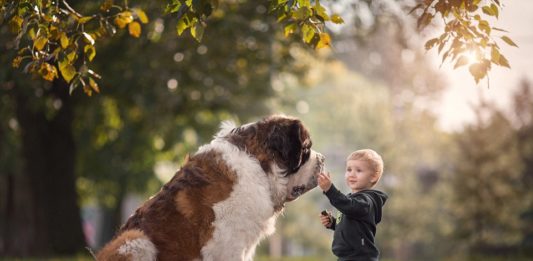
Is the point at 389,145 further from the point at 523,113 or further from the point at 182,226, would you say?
the point at 182,226

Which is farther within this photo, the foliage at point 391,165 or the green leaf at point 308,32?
the foliage at point 391,165

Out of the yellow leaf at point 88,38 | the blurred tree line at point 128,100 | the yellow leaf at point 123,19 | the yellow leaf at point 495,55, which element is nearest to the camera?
the yellow leaf at point 495,55

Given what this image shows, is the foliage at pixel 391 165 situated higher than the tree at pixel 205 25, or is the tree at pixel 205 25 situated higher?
the foliage at pixel 391 165

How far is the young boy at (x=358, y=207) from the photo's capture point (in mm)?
5664

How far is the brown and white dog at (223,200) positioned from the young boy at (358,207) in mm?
377

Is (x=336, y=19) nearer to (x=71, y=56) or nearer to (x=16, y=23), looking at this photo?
(x=71, y=56)

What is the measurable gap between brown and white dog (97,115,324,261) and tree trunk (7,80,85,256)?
12077 mm

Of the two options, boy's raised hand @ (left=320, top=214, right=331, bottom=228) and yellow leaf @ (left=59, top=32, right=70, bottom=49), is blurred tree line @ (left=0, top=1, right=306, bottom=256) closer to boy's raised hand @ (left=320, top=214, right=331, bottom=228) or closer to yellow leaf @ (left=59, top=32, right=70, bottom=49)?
yellow leaf @ (left=59, top=32, right=70, bottom=49)

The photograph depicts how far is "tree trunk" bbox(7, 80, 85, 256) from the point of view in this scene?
17.1 meters

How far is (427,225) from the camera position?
104 feet

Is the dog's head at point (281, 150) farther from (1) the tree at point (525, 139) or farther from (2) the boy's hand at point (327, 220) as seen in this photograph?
(1) the tree at point (525, 139)

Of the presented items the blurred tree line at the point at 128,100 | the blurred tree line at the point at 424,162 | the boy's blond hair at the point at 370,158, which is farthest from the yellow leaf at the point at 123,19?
the blurred tree line at the point at 424,162

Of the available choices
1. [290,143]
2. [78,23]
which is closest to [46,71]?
[78,23]

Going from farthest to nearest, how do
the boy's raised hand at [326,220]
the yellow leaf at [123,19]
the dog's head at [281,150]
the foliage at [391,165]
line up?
1. the foliage at [391,165]
2. the boy's raised hand at [326,220]
3. the yellow leaf at [123,19]
4. the dog's head at [281,150]
